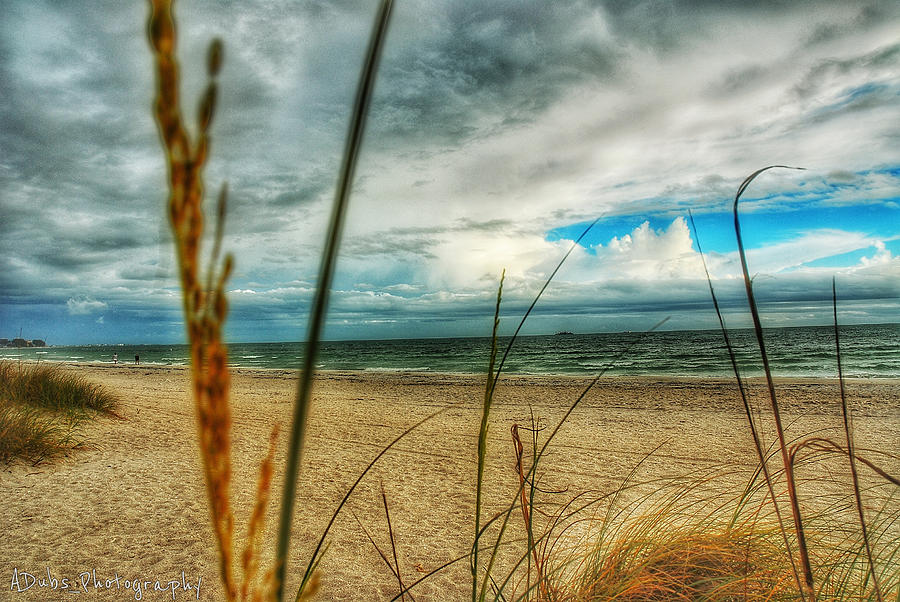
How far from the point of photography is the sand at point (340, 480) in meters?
4.33

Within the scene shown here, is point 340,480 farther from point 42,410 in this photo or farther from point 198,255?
point 198,255

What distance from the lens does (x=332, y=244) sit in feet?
1.39

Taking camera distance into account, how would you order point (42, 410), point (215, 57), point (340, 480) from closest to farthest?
point (215, 57) < point (340, 480) < point (42, 410)

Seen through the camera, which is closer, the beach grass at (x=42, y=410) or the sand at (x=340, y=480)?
the sand at (x=340, y=480)

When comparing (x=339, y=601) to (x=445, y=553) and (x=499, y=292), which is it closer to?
Answer: (x=445, y=553)

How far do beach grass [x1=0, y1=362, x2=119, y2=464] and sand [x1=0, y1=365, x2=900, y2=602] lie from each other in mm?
274

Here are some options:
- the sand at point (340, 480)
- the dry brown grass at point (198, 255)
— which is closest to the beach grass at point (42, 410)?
the sand at point (340, 480)

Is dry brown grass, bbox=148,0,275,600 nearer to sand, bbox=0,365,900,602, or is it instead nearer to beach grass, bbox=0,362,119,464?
sand, bbox=0,365,900,602

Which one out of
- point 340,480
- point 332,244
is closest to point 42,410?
point 340,480

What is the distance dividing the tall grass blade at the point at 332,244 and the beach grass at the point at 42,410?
26.1 ft

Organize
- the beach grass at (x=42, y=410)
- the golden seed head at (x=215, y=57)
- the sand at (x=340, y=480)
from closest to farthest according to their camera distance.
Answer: the golden seed head at (x=215, y=57)
the sand at (x=340, y=480)
the beach grass at (x=42, y=410)

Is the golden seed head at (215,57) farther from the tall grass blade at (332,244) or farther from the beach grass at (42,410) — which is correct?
the beach grass at (42,410)

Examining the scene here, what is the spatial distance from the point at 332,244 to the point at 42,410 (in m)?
10.7

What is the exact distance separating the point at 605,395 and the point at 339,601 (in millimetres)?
14485
